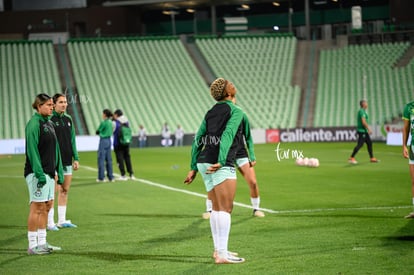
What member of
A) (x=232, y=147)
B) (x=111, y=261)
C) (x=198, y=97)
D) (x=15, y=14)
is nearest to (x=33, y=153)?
(x=111, y=261)

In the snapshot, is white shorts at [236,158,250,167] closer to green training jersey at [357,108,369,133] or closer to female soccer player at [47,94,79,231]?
female soccer player at [47,94,79,231]

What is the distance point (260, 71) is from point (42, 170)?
5337 centimetres

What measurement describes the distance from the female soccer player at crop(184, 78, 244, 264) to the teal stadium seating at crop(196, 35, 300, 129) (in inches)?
1870

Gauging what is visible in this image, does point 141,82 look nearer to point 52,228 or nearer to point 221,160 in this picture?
point 52,228

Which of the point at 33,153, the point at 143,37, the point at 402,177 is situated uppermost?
the point at 143,37

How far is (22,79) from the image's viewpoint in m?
63.0

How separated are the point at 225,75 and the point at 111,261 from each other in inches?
2077

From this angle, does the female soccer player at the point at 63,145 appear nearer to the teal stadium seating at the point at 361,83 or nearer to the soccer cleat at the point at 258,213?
the soccer cleat at the point at 258,213

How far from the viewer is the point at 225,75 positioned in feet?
211

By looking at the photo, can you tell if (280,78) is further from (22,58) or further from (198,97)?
(22,58)

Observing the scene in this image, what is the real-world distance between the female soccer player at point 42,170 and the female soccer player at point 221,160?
8.39 feet

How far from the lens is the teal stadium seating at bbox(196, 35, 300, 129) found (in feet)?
199

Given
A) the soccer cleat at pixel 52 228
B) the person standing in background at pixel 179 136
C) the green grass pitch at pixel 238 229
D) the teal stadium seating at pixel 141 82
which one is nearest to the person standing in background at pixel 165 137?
the person standing in background at pixel 179 136

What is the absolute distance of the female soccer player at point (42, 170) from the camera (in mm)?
12812
